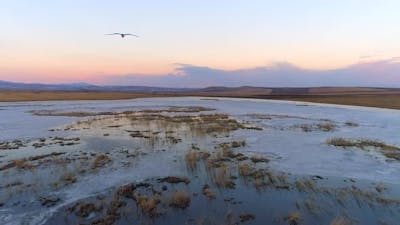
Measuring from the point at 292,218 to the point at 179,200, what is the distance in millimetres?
3108

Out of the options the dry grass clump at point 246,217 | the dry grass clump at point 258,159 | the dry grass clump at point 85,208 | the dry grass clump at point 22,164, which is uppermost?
the dry grass clump at point 22,164

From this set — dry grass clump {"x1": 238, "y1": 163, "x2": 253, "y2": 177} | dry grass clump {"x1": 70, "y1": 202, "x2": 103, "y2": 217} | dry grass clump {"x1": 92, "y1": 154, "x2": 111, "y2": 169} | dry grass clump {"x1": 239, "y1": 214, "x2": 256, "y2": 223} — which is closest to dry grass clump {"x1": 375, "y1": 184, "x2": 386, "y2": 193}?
Result: dry grass clump {"x1": 238, "y1": 163, "x2": 253, "y2": 177}

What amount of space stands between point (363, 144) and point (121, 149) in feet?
43.8

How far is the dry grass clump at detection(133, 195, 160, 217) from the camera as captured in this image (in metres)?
8.59

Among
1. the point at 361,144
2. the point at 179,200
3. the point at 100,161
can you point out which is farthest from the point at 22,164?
the point at 361,144

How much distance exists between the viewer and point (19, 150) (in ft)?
53.7

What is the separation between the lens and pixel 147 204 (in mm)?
8844

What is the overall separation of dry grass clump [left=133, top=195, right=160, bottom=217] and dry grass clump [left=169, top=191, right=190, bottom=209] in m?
0.43

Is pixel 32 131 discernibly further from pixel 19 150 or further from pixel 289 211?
pixel 289 211

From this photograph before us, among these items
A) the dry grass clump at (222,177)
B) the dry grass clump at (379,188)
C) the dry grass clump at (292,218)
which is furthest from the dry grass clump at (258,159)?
the dry grass clump at (292,218)

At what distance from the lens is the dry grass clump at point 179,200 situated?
9.06 meters

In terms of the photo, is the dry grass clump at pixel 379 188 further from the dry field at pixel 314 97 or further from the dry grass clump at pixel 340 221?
the dry field at pixel 314 97

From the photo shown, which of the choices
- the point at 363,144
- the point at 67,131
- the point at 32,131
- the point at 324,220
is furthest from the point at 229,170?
the point at 32,131

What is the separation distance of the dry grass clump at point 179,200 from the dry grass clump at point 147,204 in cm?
43
